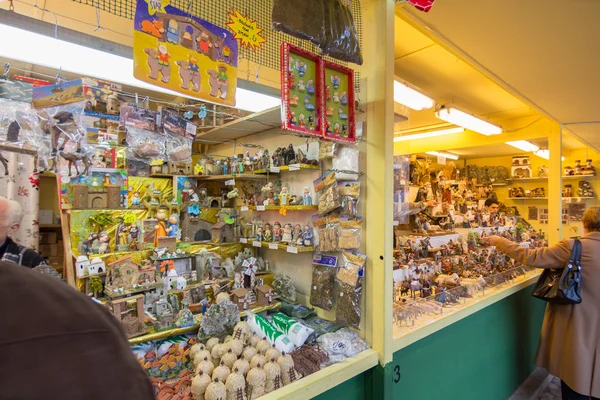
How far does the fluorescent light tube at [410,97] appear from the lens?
2.64 meters

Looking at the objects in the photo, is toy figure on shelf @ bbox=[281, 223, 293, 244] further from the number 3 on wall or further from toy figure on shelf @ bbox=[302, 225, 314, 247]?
the number 3 on wall

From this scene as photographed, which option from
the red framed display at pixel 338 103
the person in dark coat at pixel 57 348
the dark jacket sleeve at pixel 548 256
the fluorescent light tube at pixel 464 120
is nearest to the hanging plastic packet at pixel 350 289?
the red framed display at pixel 338 103

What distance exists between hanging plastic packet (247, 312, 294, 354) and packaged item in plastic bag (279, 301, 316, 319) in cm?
27

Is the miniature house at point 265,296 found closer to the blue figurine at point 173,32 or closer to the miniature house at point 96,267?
the miniature house at point 96,267

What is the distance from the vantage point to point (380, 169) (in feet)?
6.02

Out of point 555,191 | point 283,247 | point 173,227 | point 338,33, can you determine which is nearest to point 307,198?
point 283,247

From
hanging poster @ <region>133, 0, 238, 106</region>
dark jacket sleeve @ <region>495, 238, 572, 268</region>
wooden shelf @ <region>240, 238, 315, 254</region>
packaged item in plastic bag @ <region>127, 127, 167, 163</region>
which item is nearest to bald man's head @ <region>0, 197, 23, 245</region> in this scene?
packaged item in plastic bag @ <region>127, 127, 167, 163</region>

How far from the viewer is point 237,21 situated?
1.42 meters

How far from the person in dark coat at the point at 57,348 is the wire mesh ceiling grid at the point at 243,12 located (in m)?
1.20

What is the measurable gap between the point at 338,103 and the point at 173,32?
0.86 meters

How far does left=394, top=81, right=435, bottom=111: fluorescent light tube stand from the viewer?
2.64m

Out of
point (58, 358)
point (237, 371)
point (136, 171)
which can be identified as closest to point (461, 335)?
point (237, 371)

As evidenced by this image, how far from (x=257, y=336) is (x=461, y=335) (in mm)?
1644

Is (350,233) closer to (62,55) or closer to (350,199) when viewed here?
(350,199)
